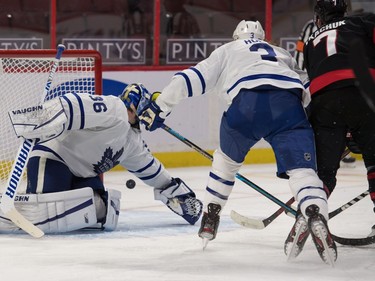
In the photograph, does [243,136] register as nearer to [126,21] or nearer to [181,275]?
[181,275]

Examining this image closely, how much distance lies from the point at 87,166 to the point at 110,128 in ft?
0.66

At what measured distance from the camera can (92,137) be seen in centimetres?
450

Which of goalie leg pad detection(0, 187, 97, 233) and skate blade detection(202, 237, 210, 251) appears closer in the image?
skate blade detection(202, 237, 210, 251)

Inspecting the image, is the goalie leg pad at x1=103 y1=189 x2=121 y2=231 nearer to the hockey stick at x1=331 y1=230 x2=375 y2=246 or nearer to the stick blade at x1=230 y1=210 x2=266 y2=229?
the stick blade at x1=230 y1=210 x2=266 y2=229

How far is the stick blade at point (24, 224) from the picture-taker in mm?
4336

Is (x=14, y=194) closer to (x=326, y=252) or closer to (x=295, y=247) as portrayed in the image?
(x=295, y=247)

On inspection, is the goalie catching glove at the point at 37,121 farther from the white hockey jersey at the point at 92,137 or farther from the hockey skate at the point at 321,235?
the hockey skate at the point at 321,235

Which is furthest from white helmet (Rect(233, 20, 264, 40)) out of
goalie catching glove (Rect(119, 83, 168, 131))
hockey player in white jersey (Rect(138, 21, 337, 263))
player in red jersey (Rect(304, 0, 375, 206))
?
goalie catching glove (Rect(119, 83, 168, 131))

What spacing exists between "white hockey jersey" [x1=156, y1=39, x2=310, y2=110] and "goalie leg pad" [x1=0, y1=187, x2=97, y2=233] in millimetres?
597

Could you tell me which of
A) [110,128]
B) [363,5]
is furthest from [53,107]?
[363,5]

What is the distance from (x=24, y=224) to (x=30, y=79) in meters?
1.30

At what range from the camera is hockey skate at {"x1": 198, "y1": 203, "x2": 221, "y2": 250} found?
4.10 meters

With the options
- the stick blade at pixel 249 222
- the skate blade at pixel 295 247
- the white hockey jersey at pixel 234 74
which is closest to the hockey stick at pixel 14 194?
the white hockey jersey at pixel 234 74

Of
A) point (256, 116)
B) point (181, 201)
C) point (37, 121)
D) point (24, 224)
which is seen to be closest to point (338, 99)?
point (256, 116)
